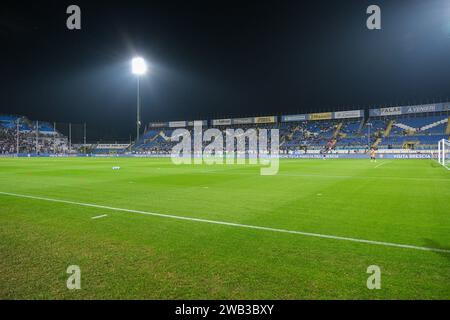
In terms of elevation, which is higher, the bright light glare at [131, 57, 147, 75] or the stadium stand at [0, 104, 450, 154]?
the bright light glare at [131, 57, 147, 75]

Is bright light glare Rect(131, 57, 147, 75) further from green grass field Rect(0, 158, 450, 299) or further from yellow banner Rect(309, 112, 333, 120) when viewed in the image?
yellow banner Rect(309, 112, 333, 120)

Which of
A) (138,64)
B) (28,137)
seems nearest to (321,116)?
(138,64)

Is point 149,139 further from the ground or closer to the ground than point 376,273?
further from the ground

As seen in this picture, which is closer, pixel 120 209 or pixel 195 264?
pixel 195 264

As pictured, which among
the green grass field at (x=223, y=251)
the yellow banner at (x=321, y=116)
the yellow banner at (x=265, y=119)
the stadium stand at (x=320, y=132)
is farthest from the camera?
the yellow banner at (x=265, y=119)

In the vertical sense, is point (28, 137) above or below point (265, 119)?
below

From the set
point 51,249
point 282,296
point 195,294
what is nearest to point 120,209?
point 51,249

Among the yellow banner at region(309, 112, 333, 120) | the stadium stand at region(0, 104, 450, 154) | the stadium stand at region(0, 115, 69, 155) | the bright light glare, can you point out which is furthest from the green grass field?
the stadium stand at region(0, 115, 69, 155)

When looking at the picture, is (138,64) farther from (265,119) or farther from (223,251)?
(223,251)

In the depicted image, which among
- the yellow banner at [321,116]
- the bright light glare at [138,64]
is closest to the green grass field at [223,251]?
the bright light glare at [138,64]

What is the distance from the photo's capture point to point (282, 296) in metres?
3.27

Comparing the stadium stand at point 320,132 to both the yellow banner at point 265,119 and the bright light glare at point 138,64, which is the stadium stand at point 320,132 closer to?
the yellow banner at point 265,119
